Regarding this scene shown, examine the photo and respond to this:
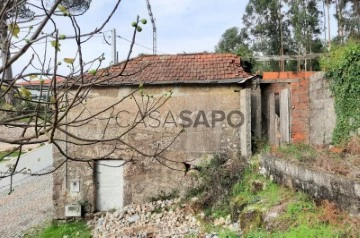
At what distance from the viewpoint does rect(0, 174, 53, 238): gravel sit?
497 inches

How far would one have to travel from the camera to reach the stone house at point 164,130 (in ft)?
37.8

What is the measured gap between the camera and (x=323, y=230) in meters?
5.28

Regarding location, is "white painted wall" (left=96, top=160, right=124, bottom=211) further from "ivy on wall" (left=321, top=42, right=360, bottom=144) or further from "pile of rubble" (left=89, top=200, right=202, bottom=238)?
"ivy on wall" (left=321, top=42, right=360, bottom=144)

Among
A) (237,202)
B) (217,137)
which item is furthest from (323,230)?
(217,137)

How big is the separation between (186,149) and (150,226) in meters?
2.72

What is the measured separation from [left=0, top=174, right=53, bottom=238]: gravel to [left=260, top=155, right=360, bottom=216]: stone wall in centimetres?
824

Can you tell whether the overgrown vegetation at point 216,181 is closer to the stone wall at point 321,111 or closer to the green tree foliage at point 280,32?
the stone wall at point 321,111

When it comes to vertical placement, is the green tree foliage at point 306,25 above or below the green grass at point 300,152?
above

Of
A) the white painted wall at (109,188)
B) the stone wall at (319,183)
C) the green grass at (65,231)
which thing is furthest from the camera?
the white painted wall at (109,188)

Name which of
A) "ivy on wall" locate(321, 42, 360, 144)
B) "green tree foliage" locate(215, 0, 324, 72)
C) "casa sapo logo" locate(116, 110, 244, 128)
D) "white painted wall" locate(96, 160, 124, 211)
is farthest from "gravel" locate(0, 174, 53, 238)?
"green tree foliage" locate(215, 0, 324, 72)

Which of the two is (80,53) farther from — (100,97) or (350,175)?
(100,97)

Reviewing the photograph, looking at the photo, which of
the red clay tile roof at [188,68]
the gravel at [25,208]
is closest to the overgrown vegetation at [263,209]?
the red clay tile roof at [188,68]

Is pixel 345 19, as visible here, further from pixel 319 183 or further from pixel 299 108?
pixel 319 183

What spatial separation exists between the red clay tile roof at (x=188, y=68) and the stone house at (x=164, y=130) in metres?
0.03
